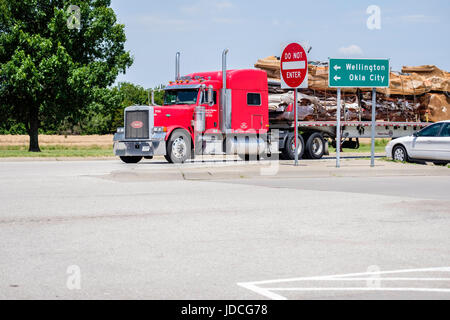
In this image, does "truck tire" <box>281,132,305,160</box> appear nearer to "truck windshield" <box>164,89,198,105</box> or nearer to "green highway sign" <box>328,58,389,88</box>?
"truck windshield" <box>164,89,198,105</box>

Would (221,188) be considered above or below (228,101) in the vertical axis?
below

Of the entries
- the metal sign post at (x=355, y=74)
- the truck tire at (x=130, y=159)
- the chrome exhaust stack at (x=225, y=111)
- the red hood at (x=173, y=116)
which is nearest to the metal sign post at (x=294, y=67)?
the metal sign post at (x=355, y=74)

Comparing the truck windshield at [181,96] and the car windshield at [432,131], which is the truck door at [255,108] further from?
the car windshield at [432,131]

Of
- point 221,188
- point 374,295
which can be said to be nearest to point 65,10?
point 221,188

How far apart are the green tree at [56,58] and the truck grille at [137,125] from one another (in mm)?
13603

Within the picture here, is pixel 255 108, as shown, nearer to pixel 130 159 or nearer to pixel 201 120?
pixel 201 120

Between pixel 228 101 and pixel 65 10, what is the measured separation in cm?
1747

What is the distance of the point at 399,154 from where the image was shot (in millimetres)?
22875

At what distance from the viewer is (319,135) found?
88.4 ft

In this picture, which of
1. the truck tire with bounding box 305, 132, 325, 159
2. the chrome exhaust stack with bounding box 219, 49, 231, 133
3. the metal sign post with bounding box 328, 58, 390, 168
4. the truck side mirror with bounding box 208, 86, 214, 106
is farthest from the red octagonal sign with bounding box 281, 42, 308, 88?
the truck tire with bounding box 305, 132, 325, 159

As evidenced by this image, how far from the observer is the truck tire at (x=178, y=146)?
74.6ft

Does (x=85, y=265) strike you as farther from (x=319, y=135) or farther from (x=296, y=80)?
(x=319, y=135)

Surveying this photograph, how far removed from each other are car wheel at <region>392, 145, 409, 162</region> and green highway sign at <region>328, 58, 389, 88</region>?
13.7ft
